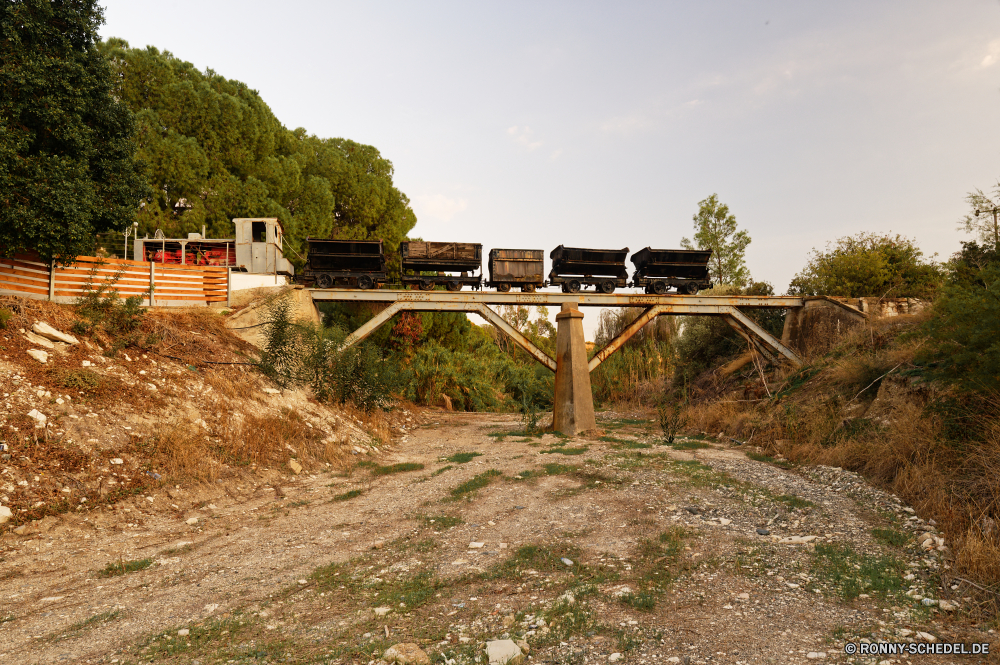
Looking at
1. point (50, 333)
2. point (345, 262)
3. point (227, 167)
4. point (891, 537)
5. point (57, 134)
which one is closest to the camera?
point (891, 537)

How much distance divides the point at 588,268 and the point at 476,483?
13.3m

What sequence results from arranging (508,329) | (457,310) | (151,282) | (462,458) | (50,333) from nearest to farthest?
1. (50,333)
2. (462,458)
3. (151,282)
4. (508,329)
5. (457,310)

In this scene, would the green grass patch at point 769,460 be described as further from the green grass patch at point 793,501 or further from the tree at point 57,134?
the tree at point 57,134

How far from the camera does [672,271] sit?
69.3 feet

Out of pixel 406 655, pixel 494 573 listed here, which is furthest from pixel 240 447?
pixel 406 655

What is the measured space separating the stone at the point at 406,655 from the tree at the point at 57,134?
1221 cm

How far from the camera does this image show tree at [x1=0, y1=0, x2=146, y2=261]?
10.6 m

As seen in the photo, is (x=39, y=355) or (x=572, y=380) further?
(x=572, y=380)

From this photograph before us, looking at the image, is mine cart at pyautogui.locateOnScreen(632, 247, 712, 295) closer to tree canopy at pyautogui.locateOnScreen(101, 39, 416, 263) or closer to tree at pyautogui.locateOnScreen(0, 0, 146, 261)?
tree canopy at pyautogui.locateOnScreen(101, 39, 416, 263)

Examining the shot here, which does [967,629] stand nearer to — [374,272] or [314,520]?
[314,520]

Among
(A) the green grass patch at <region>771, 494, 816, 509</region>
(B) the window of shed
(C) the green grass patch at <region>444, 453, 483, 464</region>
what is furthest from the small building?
(A) the green grass patch at <region>771, 494, 816, 509</region>

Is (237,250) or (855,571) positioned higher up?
(237,250)

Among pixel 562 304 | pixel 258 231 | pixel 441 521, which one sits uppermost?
pixel 258 231

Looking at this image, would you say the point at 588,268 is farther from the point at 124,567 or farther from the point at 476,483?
the point at 124,567
